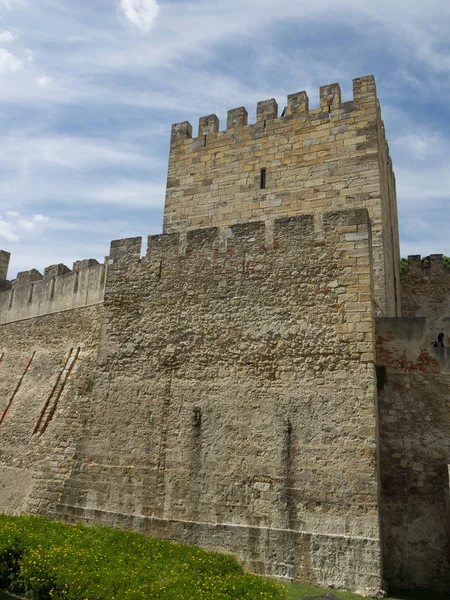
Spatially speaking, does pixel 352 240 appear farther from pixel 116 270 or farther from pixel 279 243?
pixel 116 270

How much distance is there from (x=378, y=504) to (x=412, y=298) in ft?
38.1

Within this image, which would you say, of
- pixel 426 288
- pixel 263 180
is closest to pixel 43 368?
pixel 263 180

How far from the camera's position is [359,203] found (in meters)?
11.2

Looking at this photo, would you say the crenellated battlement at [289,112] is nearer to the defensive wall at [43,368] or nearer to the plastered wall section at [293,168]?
the plastered wall section at [293,168]

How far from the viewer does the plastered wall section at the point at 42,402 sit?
10477 millimetres

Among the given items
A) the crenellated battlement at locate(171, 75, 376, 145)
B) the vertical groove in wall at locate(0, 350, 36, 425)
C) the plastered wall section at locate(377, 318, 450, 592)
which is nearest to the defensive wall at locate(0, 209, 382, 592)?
the plastered wall section at locate(377, 318, 450, 592)

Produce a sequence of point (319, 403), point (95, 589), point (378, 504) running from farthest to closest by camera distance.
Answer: point (319, 403), point (378, 504), point (95, 589)

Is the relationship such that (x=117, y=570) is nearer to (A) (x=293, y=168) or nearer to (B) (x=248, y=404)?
(B) (x=248, y=404)

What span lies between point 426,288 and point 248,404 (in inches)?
449

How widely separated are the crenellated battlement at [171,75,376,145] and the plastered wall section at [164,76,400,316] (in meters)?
0.03

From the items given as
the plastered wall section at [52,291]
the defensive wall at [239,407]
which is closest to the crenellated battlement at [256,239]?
the defensive wall at [239,407]

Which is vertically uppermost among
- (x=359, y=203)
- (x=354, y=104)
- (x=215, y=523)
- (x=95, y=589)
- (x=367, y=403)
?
(x=354, y=104)

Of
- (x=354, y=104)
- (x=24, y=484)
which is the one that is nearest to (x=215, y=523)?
(x=24, y=484)

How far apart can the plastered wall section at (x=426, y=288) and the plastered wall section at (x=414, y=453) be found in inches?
349
